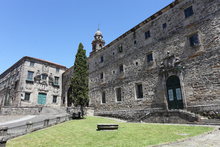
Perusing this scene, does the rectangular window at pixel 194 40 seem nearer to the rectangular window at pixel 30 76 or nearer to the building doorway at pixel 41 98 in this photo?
the building doorway at pixel 41 98

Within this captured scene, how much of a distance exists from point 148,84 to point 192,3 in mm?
8930

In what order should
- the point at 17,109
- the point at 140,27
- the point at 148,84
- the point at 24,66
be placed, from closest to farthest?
the point at 148,84 < the point at 140,27 < the point at 17,109 < the point at 24,66

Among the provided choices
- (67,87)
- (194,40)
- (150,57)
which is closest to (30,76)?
(67,87)

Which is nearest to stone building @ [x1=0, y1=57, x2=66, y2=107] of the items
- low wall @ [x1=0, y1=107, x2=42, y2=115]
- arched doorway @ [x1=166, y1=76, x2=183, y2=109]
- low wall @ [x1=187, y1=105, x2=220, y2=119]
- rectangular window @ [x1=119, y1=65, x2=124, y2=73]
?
low wall @ [x1=0, y1=107, x2=42, y2=115]

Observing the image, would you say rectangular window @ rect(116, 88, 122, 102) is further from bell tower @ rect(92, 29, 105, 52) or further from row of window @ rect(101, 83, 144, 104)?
bell tower @ rect(92, 29, 105, 52)

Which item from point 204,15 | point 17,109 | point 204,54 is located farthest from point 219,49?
point 17,109

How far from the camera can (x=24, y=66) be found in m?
27.2

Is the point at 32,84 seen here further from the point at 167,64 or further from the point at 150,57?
the point at 167,64

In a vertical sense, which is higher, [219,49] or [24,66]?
[24,66]

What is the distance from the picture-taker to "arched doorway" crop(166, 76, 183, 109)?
526 inches

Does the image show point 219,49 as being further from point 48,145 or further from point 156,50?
point 48,145

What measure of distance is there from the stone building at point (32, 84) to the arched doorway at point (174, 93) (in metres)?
23.9

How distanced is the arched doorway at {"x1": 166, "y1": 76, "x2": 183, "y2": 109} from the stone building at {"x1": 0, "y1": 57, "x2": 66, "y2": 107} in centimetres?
2385

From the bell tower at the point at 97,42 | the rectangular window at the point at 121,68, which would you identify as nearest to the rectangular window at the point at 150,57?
the rectangular window at the point at 121,68
